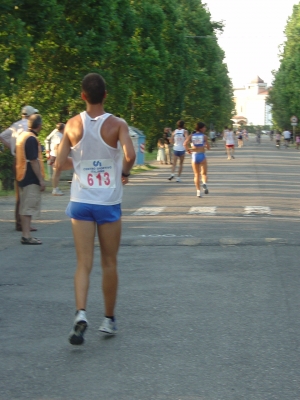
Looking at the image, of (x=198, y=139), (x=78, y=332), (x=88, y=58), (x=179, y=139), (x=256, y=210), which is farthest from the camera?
(x=88, y=58)

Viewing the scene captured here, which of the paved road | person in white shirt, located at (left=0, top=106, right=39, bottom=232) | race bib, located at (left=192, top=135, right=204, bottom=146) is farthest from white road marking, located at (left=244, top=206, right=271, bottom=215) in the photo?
person in white shirt, located at (left=0, top=106, right=39, bottom=232)

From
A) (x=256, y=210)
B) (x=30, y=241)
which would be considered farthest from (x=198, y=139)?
(x=30, y=241)

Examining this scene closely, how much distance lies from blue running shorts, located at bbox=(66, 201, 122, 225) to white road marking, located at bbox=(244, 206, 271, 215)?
1052 cm

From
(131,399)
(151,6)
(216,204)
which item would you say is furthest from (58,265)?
(151,6)

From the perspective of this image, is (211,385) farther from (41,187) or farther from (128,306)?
(41,187)

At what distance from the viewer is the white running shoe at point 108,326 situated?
6414 millimetres

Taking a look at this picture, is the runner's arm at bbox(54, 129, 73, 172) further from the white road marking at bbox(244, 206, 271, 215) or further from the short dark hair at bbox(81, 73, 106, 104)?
the white road marking at bbox(244, 206, 271, 215)

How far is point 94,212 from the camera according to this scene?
6207mm

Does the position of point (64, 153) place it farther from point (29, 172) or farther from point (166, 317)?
point (29, 172)

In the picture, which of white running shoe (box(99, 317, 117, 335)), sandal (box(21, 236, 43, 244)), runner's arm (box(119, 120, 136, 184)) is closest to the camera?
runner's arm (box(119, 120, 136, 184))

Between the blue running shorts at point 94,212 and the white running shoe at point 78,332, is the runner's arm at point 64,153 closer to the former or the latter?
the blue running shorts at point 94,212

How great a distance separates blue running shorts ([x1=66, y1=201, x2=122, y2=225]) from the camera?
6.20m

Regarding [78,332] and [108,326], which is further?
[108,326]

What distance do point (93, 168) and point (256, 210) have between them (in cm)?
1129
